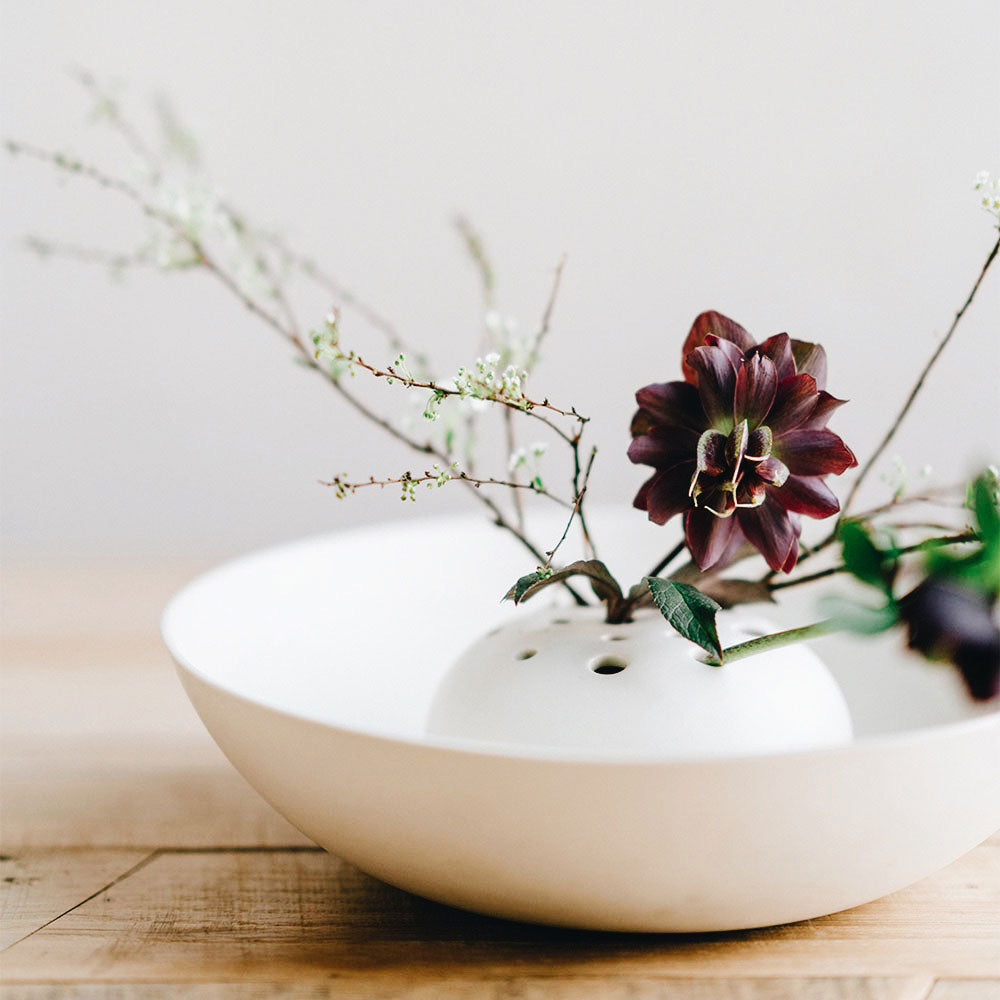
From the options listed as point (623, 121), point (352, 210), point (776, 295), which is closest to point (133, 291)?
point (352, 210)

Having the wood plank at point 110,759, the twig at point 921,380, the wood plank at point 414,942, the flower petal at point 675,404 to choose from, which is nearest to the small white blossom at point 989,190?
the twig at point 921,380

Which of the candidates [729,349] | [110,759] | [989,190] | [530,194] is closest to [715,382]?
[729,349]

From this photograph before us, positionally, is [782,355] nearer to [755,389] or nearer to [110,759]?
[755,389]

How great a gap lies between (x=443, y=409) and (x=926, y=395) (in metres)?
0.79

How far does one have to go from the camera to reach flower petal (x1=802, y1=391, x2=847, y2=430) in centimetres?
38

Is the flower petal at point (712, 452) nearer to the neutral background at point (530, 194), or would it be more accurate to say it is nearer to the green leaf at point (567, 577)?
the green leaf at point (567, 577)

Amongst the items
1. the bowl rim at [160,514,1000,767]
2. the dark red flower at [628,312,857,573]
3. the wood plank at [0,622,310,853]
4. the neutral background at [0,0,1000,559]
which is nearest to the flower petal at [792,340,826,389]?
the dark red flower at [628,312,857,573]

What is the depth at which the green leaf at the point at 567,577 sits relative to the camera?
381 millimetres

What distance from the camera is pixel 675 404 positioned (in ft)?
1.31

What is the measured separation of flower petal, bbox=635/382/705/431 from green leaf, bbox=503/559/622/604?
0.05 metres

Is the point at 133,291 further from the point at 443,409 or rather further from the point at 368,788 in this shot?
the point at 368,788

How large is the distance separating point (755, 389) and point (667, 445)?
0.04 meters

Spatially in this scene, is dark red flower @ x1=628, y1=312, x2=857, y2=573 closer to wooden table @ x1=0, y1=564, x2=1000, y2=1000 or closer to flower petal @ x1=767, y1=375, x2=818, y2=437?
flower petal @ x1=767, y1=375, x2=818, y2=437

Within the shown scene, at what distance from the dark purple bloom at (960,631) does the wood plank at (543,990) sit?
10cm
